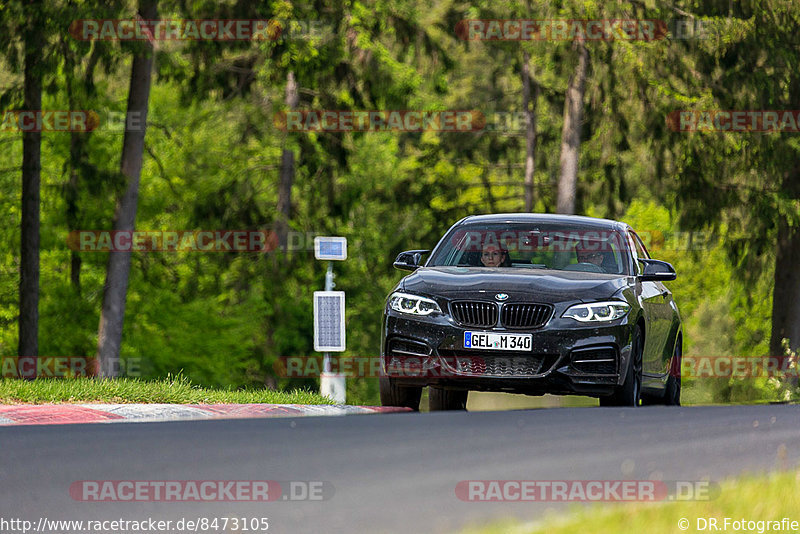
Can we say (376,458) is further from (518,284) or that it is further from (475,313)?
(518,284)

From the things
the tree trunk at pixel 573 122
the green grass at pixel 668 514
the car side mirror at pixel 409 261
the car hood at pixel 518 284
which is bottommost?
the green grass at pixel 668 514

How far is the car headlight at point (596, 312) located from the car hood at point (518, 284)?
75 millimetres

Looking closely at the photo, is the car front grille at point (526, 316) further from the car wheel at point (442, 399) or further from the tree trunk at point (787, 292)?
the tree trunk at point (787, 292)

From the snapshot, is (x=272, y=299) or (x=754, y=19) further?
(x=272, y=299)

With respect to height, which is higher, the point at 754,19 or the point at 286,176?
the point at 754,19

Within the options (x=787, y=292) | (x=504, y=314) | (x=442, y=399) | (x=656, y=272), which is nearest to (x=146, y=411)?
(x=504, y=314)

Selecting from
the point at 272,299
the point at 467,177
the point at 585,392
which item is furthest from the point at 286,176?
Result: the point at 585,392

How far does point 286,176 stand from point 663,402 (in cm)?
2335

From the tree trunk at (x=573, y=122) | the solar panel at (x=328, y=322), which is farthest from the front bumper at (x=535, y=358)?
the tree trunk at (x=573, y=122)

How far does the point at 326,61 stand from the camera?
92.7 feet

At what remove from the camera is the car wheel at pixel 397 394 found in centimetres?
1251

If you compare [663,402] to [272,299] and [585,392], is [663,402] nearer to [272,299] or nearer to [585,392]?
[585,392]

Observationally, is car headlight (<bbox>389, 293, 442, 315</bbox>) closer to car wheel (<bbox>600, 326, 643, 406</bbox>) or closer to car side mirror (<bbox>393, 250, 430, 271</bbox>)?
car side mirror (<bbox>393, 250, 430, 271</bbox>)

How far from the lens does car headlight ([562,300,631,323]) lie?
11.8m
